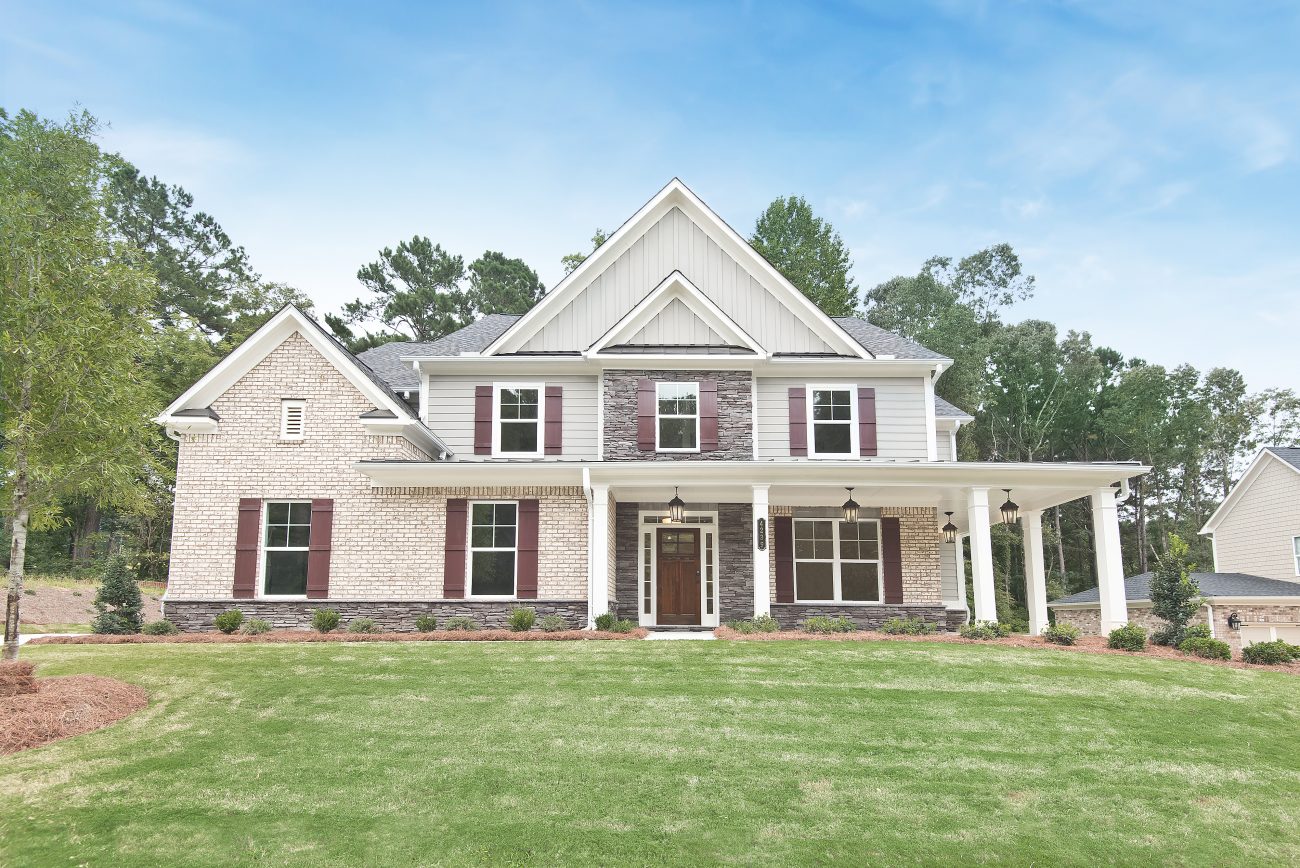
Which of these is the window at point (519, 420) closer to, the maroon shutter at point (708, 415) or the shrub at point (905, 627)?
the maroon shutter at point (708, 415)

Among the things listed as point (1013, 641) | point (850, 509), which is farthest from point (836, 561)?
point (1013, 641)

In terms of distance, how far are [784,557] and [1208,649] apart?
25.3ft

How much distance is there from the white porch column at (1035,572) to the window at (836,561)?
10.8 feet

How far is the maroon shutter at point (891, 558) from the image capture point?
17984mm

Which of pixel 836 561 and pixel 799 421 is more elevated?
pixel 799 421

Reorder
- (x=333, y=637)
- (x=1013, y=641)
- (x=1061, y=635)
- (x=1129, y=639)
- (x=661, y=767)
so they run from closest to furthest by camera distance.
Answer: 1. (x=661, y=767)
2. (x=1129, y=639)
3. (x=333, y=637)
4. (x=1013, y=641)
5. (x=1061, y=635)

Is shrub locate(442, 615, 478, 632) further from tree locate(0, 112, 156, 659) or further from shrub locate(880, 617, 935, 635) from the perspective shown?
shrub locate(880, 617, 935, 635)

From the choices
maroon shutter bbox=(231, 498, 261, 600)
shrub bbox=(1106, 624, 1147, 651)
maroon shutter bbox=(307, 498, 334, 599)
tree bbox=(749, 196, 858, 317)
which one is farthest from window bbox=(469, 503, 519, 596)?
tree bbox=(749, 196, 858, 317)

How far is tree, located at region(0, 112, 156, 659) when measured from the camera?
10.2 m

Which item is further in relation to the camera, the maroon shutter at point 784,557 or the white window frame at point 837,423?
the white window frame at point 837,423

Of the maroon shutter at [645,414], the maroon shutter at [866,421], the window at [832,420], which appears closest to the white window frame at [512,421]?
the maroon shutter at [645,414]

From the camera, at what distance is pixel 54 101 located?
1191cm

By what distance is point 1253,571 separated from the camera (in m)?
27.6

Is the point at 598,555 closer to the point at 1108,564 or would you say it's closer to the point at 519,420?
the point at 519,420
